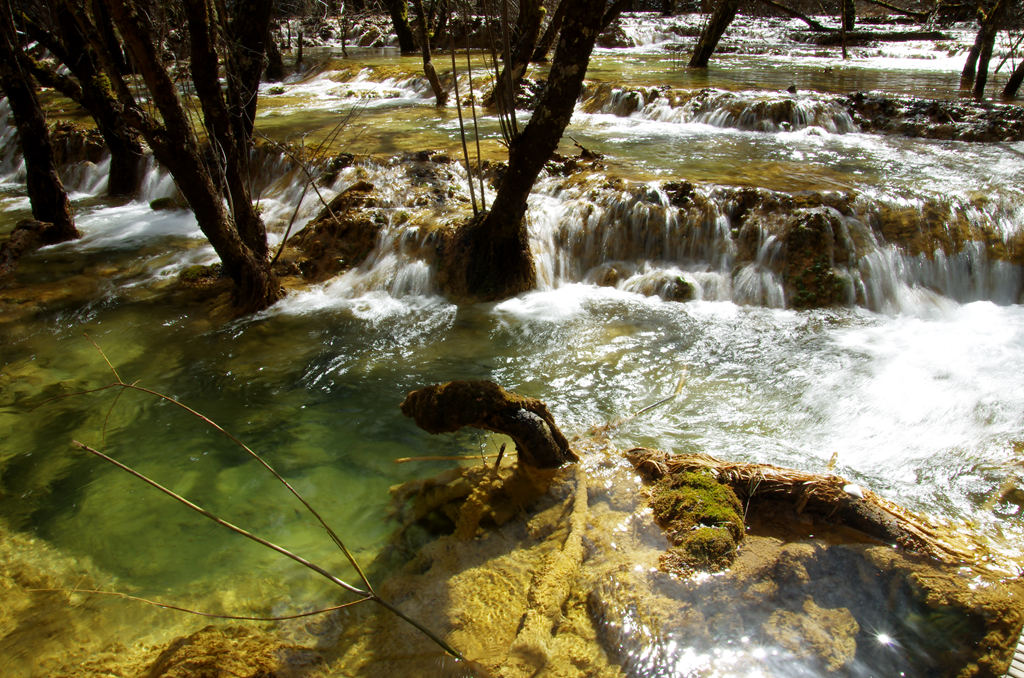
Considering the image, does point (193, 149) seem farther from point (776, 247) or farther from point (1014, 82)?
point (1014, 82)

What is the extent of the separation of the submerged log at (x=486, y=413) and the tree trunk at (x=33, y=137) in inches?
230

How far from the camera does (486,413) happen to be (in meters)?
3.03

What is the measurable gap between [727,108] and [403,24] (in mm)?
13000

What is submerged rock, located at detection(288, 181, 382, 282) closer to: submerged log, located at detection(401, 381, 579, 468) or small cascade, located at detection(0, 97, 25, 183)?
submerged log, located at detection(401, 381, 579, 468)

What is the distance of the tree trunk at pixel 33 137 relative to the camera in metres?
6.44

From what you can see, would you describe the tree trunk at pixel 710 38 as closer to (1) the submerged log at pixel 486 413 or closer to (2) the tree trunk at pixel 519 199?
(2) the tree trunk at pixel 519 199

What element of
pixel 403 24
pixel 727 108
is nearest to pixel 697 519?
pixel 727 108

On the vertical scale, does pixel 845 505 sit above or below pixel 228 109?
below

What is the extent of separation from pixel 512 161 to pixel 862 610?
432cm

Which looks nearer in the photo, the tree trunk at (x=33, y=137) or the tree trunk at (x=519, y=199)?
the tree trunk at (x=519, y=199)

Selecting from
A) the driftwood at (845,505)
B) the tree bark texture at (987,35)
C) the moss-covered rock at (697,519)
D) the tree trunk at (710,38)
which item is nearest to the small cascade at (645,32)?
the tree trunk at (710,38)

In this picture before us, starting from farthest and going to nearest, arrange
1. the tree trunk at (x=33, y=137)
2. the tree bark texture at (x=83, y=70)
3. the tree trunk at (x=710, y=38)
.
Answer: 1. the tree trunk at (x=710, y=38)
2. the tree bark texture at (x=83, y=70)
3. the tree trunk at (x=33, y=137)

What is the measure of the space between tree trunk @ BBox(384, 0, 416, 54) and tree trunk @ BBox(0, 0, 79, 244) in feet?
41.2

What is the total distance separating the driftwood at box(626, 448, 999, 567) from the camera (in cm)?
268
